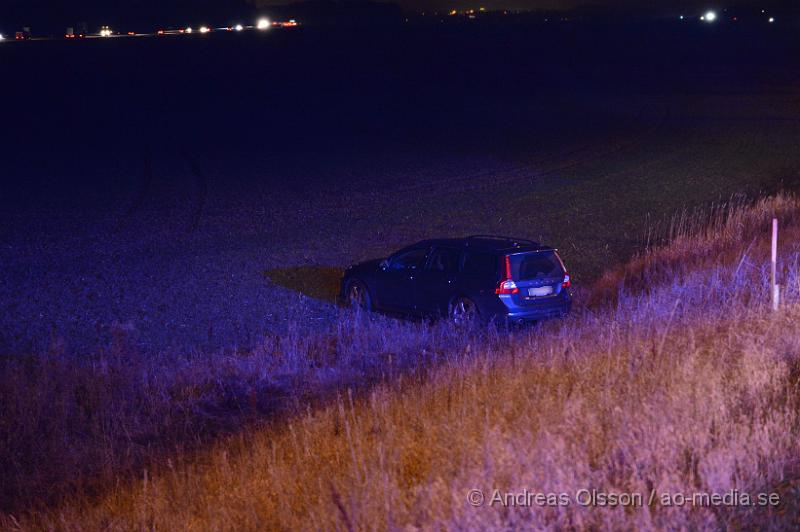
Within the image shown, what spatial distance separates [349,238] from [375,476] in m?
18.1

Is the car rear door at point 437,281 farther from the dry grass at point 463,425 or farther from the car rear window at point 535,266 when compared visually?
the dry grass at point 463,425

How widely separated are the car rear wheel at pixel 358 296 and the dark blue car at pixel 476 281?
0.84 feet

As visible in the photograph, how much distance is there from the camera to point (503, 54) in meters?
94.2

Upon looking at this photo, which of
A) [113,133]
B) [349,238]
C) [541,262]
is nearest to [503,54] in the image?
[113,133]

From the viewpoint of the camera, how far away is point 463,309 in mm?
15031

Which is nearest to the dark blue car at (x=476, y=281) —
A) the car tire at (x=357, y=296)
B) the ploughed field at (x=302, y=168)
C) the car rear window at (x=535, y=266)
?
the car rear window at (x=535, y=266)

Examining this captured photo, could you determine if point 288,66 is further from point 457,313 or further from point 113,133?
point 457,313

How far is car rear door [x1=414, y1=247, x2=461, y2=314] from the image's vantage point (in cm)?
1522

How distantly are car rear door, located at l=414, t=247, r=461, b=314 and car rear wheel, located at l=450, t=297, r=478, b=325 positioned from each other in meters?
0.14

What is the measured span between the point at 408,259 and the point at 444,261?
93cm

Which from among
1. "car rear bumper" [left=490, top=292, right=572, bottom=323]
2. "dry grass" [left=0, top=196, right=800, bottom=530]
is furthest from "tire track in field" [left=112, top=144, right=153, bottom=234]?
"dry grass" [left=0, top=196, right=800, bottom=530]

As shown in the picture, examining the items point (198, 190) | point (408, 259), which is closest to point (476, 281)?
point (408, 259)

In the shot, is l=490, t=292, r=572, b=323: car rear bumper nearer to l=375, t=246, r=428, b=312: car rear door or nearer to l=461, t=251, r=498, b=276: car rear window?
l=461, t=251, r=498, b=276: car rear window

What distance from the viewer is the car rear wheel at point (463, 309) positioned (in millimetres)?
14656
